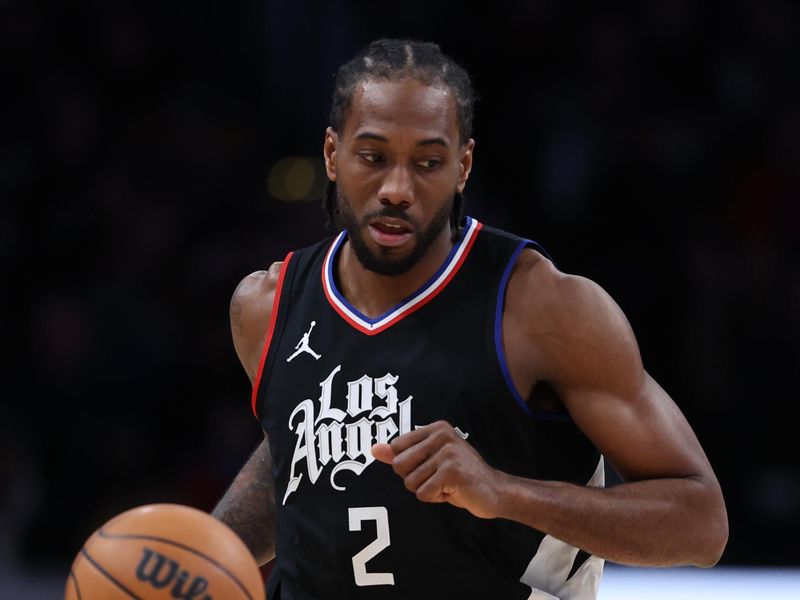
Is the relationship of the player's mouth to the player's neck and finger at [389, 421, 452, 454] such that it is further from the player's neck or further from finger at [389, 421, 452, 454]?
finger at [389, 421, 452, 454]

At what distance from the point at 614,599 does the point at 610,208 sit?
8.40ft

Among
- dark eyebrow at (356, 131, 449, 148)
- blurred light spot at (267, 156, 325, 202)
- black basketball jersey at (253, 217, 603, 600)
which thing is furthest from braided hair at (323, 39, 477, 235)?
blurred light spot at (267, 156, 325, 202)

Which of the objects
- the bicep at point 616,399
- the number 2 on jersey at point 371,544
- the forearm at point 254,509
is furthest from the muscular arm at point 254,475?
the bicep at point 616,399

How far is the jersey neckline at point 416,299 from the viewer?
3287 millimetres

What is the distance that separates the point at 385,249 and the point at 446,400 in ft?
1.34

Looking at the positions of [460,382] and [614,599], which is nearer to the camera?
[460,382]

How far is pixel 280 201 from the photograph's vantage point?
7.32m

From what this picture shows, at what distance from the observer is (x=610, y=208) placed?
22.4ft

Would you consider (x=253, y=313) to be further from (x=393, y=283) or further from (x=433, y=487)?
(x=433, y=487)

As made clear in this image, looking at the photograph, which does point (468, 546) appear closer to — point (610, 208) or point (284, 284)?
point (284, 284)

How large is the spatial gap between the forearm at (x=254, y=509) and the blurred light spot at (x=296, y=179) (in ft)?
12.2

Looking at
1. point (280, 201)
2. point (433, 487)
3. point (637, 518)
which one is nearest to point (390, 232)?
point (433, 487)

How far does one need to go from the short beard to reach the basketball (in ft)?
2.61

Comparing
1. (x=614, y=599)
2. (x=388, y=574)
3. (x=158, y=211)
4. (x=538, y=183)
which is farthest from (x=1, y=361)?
(x=388, y=574)
